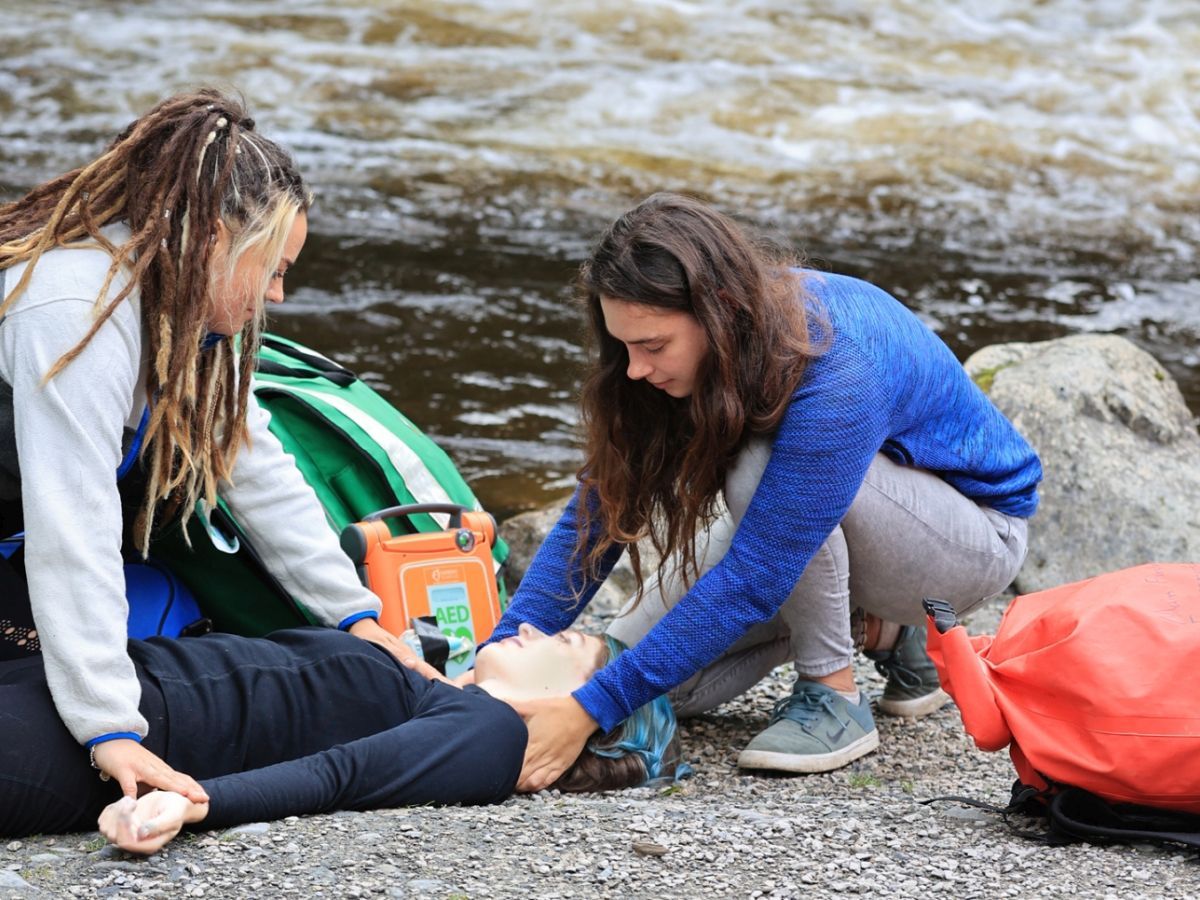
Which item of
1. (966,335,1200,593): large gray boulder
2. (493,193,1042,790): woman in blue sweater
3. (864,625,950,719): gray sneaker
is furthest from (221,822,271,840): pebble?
(966,335,1200,593): large gray boulder

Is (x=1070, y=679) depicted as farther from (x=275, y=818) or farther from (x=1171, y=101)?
(x=1171, y=101)

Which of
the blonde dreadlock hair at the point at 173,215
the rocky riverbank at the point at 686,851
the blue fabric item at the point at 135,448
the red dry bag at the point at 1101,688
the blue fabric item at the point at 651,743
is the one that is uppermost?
the blonde dreadlock hair at the point at 173,215

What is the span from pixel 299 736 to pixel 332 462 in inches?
40.1

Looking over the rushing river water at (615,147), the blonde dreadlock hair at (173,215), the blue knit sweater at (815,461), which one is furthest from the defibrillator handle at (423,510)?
the rushing river water at (615,147)

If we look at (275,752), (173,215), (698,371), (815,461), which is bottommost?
(275,752)

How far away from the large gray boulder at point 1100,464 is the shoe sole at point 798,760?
61.6 inches

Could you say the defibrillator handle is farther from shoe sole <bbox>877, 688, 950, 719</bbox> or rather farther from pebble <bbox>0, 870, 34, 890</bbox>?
pebble <bbox>0, 870, 34, 890</bbox>

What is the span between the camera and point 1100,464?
16.0ft

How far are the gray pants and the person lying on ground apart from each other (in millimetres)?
331

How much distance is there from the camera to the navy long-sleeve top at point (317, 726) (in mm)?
2752

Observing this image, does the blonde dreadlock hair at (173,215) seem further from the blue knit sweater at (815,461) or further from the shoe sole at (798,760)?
the shoe sole at (798,760)

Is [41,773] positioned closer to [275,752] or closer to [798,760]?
[275,752]

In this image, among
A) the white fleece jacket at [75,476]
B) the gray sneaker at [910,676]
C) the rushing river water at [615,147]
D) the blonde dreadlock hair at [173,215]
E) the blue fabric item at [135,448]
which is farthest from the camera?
the rushing river water at [615,147]

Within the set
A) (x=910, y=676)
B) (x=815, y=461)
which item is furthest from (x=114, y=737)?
(x=910, y=676)
